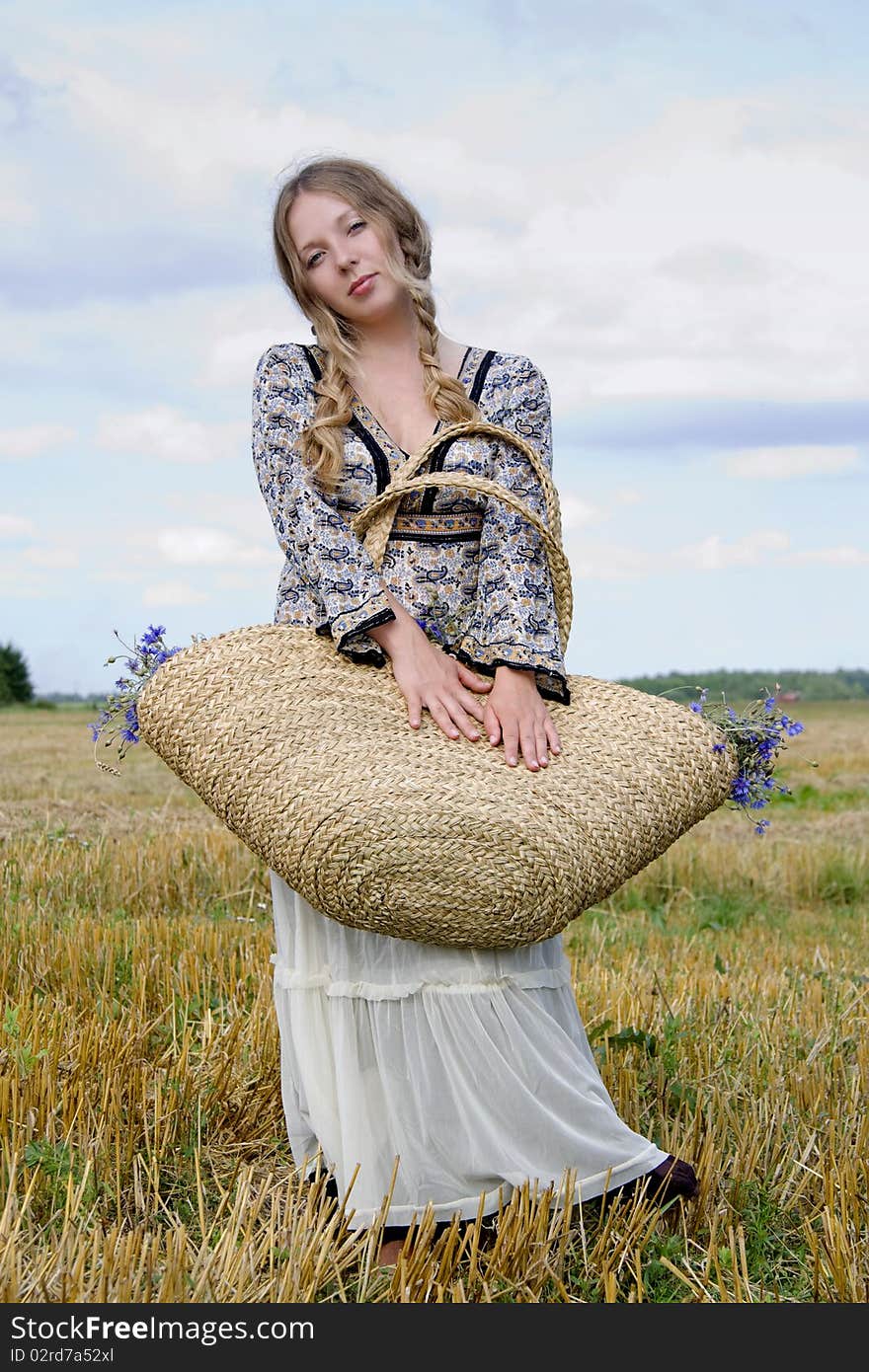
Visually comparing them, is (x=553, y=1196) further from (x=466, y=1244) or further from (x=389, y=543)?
(x=389, y=543)

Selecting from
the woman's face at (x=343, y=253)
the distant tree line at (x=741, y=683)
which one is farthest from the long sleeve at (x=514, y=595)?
the distant tree line at (x=741, y=683)

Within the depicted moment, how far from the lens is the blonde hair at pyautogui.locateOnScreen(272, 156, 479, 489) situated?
3123 millimetres

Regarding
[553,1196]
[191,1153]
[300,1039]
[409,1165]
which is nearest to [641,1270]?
[553,1196]

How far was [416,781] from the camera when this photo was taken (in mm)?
2586

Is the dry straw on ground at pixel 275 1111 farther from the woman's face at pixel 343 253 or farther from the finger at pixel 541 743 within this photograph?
the woman's face at pixel 343 253

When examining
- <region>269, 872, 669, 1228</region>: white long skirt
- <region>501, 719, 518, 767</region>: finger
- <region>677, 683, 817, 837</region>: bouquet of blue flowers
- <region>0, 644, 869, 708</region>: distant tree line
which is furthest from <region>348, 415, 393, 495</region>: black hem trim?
<region>0, 644, 869, 708</region>: distant tree line

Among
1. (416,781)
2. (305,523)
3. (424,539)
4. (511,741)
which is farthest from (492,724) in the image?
(305,523)

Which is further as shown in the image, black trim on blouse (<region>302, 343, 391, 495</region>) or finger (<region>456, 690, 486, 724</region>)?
black trim on blouse (<region>302, 343, 391, 495</region>)

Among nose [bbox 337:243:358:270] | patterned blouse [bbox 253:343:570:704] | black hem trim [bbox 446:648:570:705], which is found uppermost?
nose [bbox 337:243:358:270]

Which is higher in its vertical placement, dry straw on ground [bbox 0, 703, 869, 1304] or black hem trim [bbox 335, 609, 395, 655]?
black hem trim [bbox 335, 609, 395, 655]

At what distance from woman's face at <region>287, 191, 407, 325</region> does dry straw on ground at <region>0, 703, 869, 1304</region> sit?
2091mm

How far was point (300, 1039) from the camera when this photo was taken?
9.86 ft

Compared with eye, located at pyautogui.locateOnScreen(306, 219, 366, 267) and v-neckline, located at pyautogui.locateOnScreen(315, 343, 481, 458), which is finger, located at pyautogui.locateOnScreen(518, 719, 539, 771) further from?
eye, located at pyautogui.locateOnScreen(306, 219, 366, 267)

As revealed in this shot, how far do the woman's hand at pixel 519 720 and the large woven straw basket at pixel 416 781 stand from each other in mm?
45
